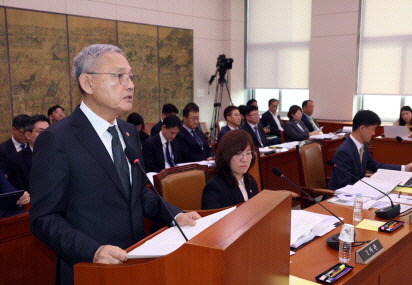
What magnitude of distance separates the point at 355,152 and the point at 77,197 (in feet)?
8.95

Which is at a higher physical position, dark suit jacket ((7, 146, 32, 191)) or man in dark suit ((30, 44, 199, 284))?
man in dark suit ((30, 44, 199, 284))

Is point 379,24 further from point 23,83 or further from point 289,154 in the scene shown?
point 23,83

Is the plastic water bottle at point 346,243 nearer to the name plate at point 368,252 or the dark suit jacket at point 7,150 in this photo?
the name plate at point 368,252

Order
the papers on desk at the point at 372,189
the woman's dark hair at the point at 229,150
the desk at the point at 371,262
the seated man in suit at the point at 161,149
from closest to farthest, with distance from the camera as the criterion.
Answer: the desk at the point at 371,262
the woman's dark hair at the point at 229,150
the papers on desk at the point at 372,189
the seated man in suit at the point at 161,149

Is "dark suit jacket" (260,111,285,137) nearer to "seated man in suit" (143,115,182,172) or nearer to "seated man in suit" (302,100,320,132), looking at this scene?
"seated man in suit" (302,100,320,132)

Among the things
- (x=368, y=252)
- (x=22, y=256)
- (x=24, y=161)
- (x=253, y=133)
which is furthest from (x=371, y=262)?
(x=253, y=133)

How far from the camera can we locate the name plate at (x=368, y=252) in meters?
1.73

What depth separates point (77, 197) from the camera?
1330 millimetres

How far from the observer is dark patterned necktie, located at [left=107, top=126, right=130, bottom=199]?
142cm

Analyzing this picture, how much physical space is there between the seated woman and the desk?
4.48 meters

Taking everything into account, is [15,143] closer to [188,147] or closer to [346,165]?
[188,147]

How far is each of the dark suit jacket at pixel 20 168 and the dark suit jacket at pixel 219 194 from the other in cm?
201

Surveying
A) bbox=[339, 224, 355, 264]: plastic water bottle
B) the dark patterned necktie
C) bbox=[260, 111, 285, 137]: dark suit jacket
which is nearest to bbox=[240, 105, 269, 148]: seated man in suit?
bbox=[260, 111, 285, 137]: dark suit jacket

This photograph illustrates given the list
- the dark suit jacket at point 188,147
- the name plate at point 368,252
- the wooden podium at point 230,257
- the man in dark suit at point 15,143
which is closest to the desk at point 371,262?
the name plate at point 368,252
